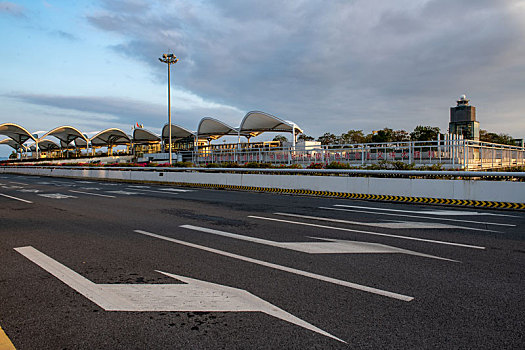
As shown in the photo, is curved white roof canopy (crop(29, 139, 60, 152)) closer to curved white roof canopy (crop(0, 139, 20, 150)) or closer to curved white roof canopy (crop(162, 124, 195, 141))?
curved white roof canopy (crop(0, 139, 20, 150))

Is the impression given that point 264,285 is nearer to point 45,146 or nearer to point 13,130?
point 13,130

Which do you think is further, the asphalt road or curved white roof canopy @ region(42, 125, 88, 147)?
curved white roof canopy @ region(42, 125, 88, 147)

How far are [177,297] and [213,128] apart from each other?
59.2 meters

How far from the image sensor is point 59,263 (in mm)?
5160

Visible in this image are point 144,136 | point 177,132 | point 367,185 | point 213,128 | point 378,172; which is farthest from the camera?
point 144,136

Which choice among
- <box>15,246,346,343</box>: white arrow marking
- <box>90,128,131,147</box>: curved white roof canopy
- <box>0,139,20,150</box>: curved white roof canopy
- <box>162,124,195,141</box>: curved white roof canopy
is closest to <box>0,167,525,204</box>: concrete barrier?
<box>15,246,346,343</box>: white arrow marking

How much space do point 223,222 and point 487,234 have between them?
586 cm

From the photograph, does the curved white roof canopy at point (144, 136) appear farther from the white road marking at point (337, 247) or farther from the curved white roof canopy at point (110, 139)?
the white road marking at point (337, 247)

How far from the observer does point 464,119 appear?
55.0 m

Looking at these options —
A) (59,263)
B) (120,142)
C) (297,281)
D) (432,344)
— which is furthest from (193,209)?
(120,142)

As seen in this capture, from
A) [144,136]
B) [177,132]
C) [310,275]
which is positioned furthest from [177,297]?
[144,136]

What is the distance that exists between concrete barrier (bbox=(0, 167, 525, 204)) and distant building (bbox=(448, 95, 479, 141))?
4748cm

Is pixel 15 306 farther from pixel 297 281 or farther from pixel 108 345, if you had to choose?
pixel 297 281

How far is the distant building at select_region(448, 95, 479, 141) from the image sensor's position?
5428 cm
